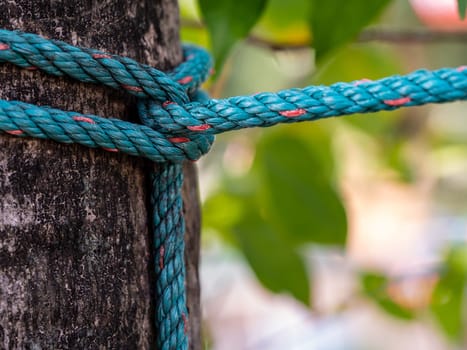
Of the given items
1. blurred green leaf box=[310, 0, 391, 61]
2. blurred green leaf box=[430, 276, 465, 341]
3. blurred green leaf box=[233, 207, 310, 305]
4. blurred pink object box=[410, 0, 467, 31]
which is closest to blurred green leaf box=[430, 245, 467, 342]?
blurred green leaf box=[430, 276, 465, 341]

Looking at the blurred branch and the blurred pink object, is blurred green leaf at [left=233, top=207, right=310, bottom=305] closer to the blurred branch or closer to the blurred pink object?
the blurred branch

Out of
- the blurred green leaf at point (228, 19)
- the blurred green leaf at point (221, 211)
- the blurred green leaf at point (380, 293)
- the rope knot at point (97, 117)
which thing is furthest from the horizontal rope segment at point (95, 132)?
the blurred green leaf at point (380, 293)

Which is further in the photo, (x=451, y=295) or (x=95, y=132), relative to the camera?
(x=451, y=295)

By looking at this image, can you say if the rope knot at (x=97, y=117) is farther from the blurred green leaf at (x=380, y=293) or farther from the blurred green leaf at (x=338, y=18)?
the blurred green leaf at (x=380, y=293)

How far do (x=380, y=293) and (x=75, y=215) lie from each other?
0.92 meters

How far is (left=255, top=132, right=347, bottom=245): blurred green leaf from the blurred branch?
5.1 inches

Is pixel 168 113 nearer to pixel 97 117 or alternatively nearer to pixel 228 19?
pixel 97 117

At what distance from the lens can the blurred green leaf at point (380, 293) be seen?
1.23 m

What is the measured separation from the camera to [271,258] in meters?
1.02

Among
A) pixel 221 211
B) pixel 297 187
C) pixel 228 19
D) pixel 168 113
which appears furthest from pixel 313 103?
pixel 221 211

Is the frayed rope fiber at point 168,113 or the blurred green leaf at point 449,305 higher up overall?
the frayed rope fiber at point 168,113

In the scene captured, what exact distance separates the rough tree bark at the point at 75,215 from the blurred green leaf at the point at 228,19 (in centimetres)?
14

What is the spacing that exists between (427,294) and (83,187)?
1152 mm

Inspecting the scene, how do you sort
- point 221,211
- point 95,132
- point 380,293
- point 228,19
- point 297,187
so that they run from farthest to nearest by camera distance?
point 380,293 < point 221,211 < point 297,187 < point 228,19 < point 95,132
